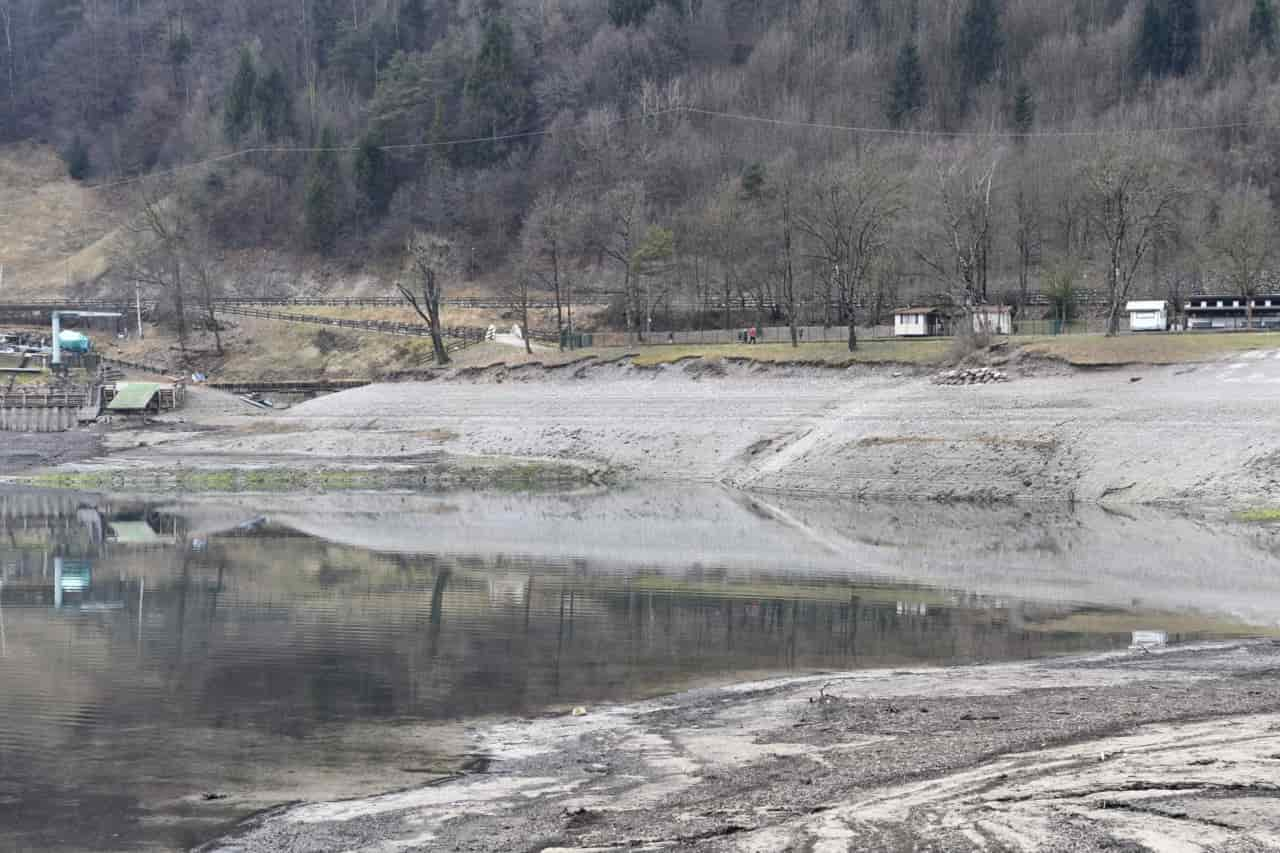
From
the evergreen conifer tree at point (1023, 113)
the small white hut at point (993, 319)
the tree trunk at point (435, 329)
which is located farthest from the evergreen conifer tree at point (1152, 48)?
the tree trunk at point (435, 329)

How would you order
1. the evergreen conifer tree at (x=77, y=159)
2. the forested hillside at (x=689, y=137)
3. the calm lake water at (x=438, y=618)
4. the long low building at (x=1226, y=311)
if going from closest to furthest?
the calm lake water at (x=438, y=618) → the long low building at (x=1226, y=311) → the forested hillside at (x=689, y=137) → the evergreen conifer tree at (x=77, y=159)

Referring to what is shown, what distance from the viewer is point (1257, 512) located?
4712 cm

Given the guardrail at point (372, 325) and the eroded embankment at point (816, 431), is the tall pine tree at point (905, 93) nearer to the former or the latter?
the guardrail at point (372, 325)

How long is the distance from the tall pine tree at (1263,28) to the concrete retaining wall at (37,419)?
380 ft

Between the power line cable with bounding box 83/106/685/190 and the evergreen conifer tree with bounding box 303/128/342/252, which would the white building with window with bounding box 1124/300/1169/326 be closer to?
the power line cable with bounding box 83/106/685/190

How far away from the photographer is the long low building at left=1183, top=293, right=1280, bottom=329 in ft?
286

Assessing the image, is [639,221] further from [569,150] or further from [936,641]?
[936,641]

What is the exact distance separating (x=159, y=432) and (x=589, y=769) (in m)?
65.6

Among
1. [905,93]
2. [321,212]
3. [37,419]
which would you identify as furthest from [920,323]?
[321,212]

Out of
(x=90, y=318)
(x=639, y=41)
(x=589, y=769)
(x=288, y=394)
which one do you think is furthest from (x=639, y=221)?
(x=589, y=769)

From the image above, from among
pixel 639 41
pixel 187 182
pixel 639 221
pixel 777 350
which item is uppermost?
pixel 639 41

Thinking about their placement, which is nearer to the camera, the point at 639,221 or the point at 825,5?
the point at 639,221

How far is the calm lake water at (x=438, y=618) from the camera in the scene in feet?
59.3

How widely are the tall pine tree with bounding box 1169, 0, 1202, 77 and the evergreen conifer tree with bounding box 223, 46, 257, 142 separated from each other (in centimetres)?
9352
